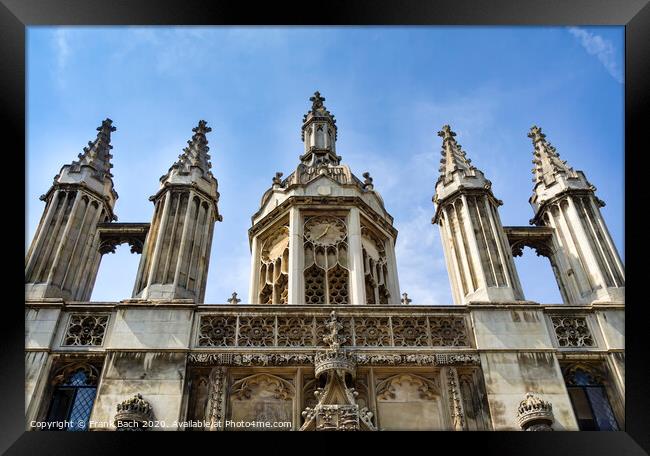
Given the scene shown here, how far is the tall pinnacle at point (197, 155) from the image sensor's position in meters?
15.3

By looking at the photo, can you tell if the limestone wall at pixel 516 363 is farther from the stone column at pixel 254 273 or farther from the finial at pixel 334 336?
the stone column at pixel 254 273

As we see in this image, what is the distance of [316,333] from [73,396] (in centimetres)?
422

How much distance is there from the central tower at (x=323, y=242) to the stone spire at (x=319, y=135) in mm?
994

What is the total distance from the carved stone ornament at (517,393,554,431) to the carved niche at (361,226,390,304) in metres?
5.86

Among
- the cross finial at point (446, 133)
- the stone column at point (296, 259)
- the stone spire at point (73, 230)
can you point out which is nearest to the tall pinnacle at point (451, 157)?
the cross finial at point (446, 133)

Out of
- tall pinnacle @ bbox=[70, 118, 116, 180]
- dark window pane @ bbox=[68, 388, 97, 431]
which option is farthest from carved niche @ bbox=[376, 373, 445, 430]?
tall pinnacle @ bbox=[70, 118, 116, 180]

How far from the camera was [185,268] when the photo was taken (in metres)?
13.3

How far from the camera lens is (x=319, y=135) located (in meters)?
21.6

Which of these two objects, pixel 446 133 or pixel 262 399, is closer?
pixel 262 399

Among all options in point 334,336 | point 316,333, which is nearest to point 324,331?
point 316,333

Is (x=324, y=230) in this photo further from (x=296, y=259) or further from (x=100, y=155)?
(x=100, y=155)

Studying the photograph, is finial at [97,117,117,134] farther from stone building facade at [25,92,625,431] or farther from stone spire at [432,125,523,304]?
stone spire at [432,125,523,304]
